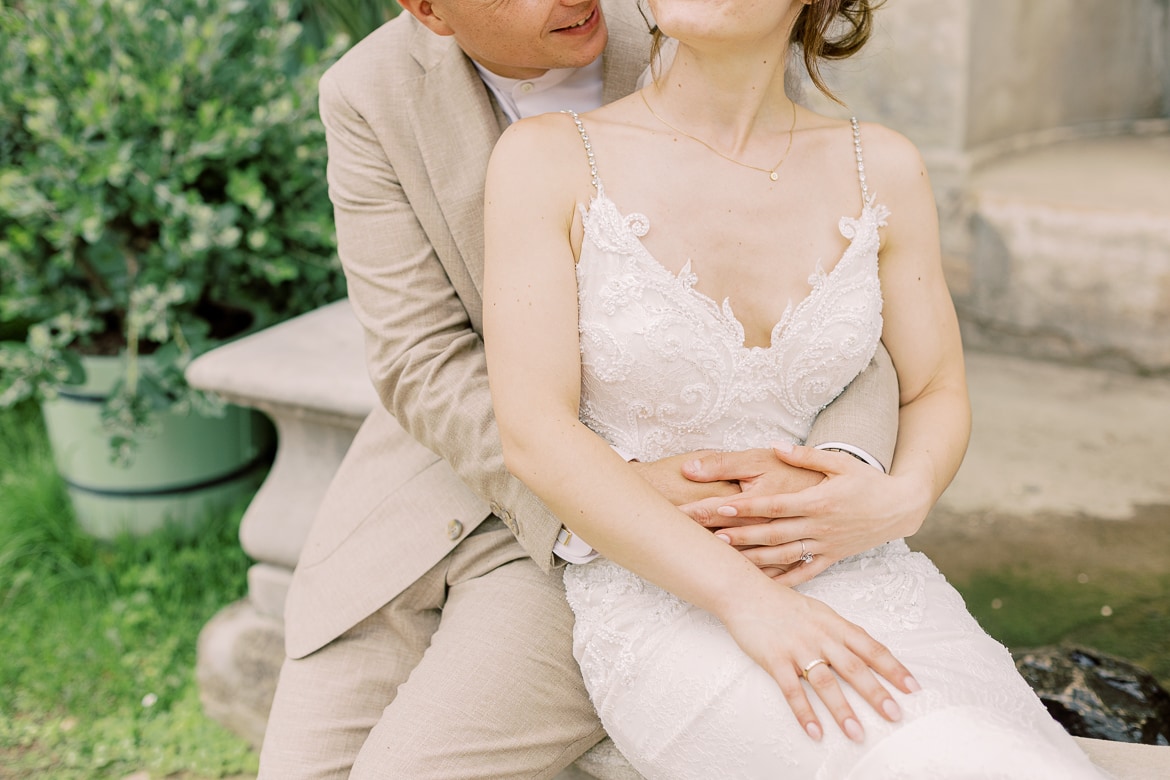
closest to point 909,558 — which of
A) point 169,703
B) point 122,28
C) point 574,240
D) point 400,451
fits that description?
point 574,240

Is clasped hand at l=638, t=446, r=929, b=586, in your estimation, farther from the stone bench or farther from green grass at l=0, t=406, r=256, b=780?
green grass at l=0, t=406, r=256, b=780

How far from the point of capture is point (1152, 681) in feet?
Result: 7.27

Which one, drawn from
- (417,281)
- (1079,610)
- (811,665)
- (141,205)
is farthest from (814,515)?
(141,205)

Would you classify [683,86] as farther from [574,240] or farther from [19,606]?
[19,606]

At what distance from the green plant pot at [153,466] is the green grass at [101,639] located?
0.07 m

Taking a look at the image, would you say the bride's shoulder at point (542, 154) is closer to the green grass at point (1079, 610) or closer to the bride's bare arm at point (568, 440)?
the bride's bare arm at point (568, 440)

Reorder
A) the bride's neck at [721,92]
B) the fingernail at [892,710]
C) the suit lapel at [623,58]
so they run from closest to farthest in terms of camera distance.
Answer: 1. the fingernail at [892,710]
2. the bride's neck at [721,92]
3. the suit lapel at [623,58]

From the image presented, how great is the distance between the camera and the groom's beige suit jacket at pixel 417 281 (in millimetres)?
1857

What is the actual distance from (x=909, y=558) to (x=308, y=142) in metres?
2.22

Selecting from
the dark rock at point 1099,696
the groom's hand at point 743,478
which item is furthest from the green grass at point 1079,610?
the groom's hand at point 743,478

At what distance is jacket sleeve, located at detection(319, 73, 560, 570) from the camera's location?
1.85 metres

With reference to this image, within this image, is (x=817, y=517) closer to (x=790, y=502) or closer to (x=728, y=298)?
(x=790, y=502)

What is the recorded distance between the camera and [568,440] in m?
1.60

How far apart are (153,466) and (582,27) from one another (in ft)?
6.77
